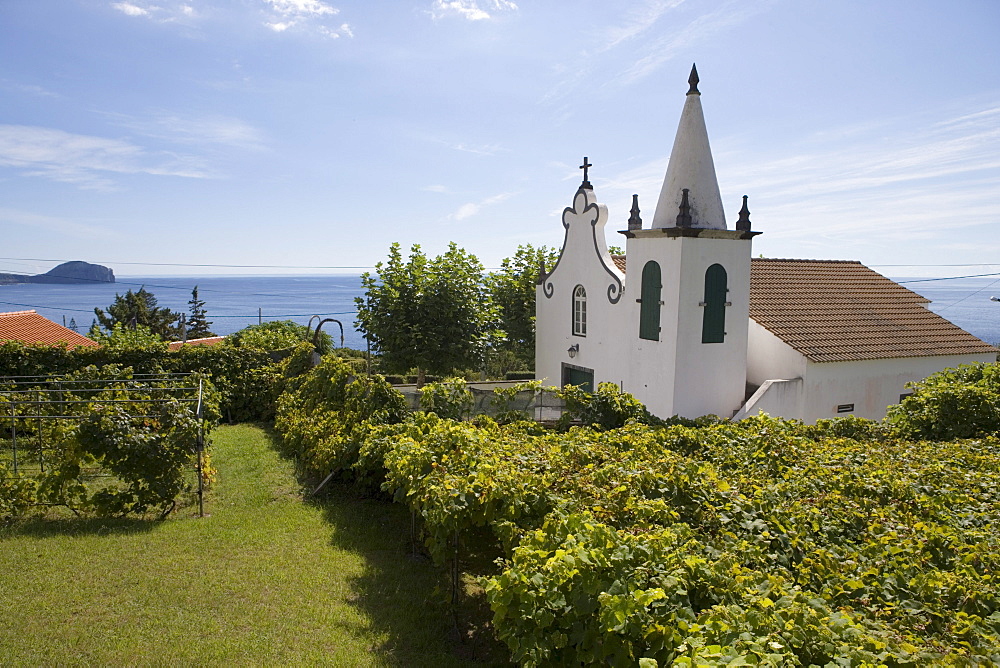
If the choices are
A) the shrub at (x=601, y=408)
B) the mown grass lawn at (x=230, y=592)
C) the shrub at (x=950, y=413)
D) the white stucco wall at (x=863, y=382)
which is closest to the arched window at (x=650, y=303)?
the white stucco wall at (x=863, y=382)

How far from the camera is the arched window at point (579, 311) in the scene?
63.1ft

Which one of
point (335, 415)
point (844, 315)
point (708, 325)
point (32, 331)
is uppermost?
point (844, 315)

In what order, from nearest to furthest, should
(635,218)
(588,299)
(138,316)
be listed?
(635,218) → (588,299) → (138,316)

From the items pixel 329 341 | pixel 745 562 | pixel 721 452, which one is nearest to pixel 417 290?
pixel 329 341

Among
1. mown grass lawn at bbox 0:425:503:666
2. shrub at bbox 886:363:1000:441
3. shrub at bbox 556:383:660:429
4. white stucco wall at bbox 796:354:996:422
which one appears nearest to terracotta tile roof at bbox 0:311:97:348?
mown grass lawn at bbox 0:425:503:666

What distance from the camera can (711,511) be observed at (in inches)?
230

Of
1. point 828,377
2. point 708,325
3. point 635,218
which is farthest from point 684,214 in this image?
point 828,377

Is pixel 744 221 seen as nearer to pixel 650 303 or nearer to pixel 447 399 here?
pixel 650 303

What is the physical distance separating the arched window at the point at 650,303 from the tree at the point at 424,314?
20.0 ft

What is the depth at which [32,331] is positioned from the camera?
30.5 meters

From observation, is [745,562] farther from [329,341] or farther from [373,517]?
[329,341]

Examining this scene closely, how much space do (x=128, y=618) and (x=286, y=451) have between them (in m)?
8.05

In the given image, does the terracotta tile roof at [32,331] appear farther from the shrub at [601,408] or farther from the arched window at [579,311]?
the shrub at [601,408]

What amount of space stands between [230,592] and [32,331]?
101 ft
